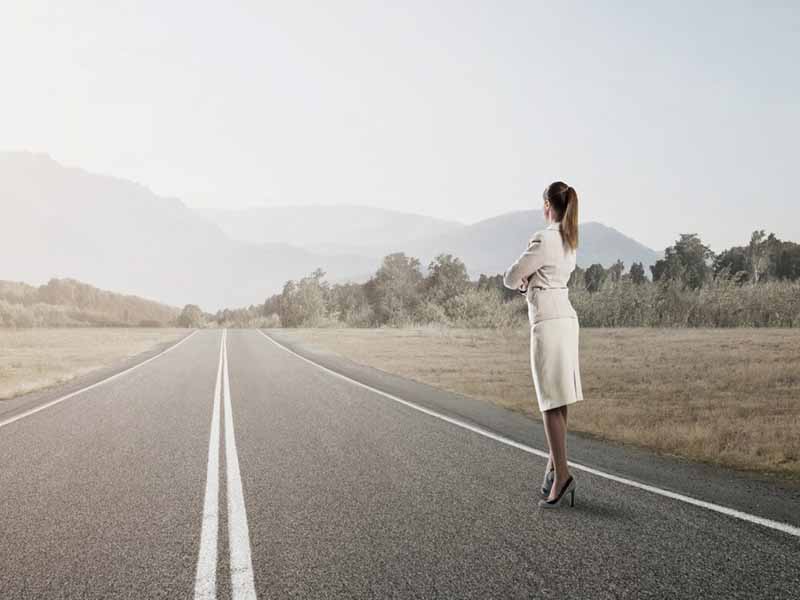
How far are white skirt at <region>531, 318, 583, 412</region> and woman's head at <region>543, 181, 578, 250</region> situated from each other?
0.63m

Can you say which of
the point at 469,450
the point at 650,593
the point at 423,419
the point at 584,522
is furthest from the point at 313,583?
the point at 423,419

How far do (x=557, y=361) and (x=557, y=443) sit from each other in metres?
0.62

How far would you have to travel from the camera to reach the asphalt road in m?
3.41

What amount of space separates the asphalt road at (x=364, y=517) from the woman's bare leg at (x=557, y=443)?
0.82ft

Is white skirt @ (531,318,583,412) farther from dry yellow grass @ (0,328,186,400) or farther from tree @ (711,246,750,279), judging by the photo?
tree @ (711,246,750,279)

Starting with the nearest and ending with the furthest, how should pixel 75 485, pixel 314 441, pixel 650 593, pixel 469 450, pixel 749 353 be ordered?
pixel 650 593
pixel 75 485
pixel 469 450
pixel 314 441
pixel 749 353

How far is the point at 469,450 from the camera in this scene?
22.7ft

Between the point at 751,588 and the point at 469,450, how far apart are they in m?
3.78

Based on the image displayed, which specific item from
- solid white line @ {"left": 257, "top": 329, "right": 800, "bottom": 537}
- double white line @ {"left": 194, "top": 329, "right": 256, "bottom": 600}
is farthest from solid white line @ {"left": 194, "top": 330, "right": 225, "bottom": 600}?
solid white line @ {"left": 257, "top": 329, "right": 800, "bottom": 537}

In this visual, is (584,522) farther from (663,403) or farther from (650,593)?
(663,403)

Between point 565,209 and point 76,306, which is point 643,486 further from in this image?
point 76,306

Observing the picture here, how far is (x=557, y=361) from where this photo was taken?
15.8 ft

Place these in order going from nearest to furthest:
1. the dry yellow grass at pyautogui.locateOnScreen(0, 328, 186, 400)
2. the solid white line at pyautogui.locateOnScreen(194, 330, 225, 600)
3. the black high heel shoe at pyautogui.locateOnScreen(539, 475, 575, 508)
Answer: the solid white line at pyautogui.locateOnScreen(194, 330, 225, 600) → the black high heel shoe at pyautogui.locateOnScreen(539, 475, 575, 508) → the dry yellow grass at pyautogui.locateOnScreen(0, 328, 186, 400)

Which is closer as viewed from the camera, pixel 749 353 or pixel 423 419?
pixel 423 419
